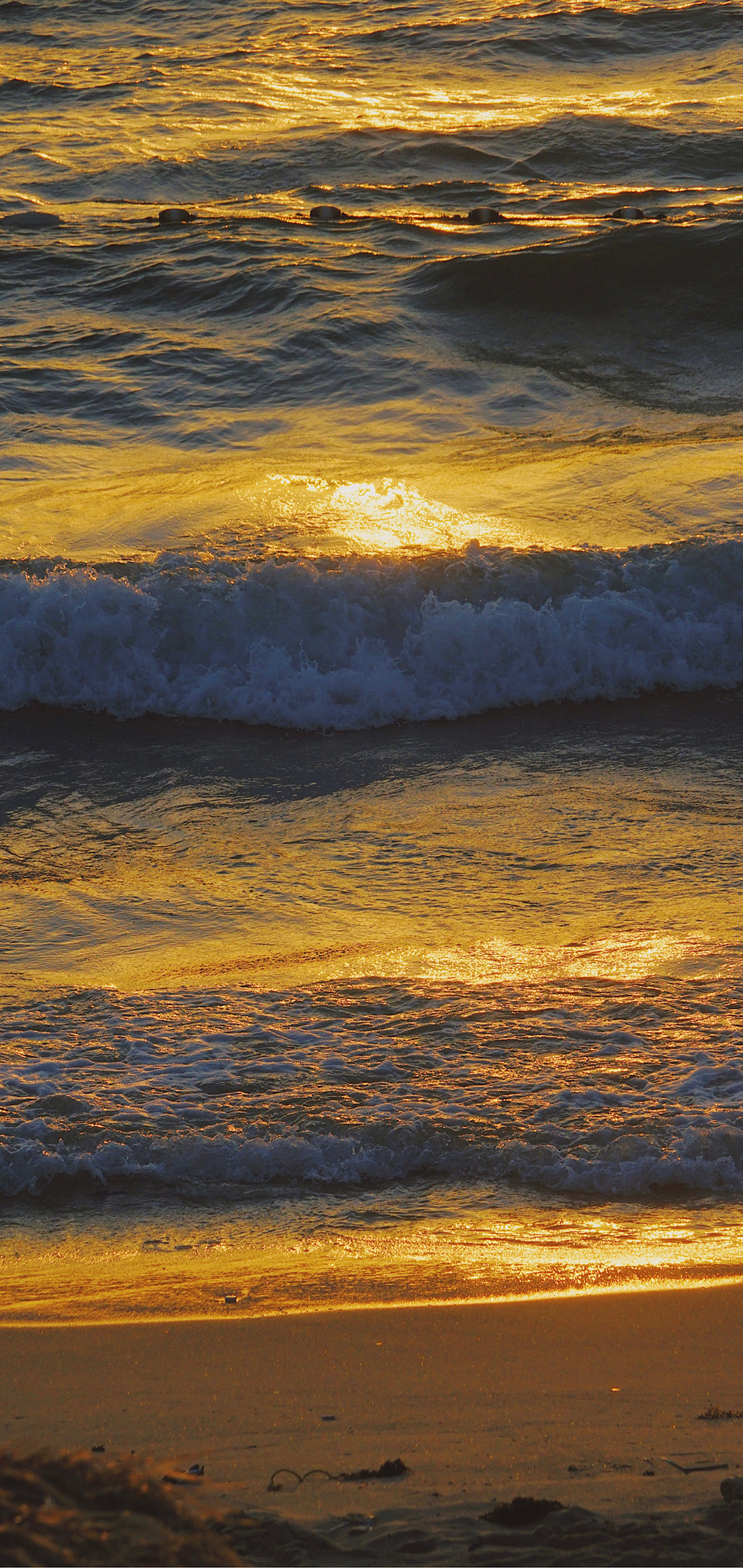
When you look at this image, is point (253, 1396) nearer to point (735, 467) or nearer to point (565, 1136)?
point (565, 1136)

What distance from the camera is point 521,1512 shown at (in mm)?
1935

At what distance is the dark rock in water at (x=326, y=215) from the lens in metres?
13.6

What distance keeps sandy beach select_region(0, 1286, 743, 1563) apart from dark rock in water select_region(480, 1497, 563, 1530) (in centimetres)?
2

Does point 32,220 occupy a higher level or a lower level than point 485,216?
higher

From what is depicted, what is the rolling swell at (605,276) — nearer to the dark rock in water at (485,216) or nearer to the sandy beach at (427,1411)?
the dark rock in water at (485,216)

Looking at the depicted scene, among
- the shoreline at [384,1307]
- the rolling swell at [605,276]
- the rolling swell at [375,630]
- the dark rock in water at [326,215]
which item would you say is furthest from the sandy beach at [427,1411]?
the dark rock in water at [326,215]

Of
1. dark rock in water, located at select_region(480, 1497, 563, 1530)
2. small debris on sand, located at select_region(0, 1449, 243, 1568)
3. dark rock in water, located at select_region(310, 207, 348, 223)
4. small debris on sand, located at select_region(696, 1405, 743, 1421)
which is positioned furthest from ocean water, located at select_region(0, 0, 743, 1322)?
small debris on sand, located at select_region(0, 1449, 243, 1568)

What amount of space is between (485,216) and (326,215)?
1653mm

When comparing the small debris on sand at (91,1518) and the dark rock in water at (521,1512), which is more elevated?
the small debris on sand at (91,1518)

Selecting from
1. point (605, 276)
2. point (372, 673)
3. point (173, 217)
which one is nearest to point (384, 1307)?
point (372, 673)

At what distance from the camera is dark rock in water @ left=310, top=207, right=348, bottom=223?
537 inches

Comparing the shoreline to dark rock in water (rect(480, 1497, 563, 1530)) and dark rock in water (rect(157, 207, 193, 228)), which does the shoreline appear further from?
dark rock in water (rect(157, 207, 193, 228))

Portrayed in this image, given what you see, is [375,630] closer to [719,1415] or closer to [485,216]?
[719,1415]

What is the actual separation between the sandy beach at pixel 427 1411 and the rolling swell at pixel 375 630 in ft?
15.6
